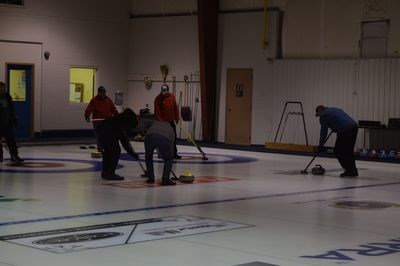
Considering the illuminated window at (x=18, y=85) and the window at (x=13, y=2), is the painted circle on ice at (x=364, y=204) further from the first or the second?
the window at (x=13, y=2)

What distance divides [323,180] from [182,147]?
876cm

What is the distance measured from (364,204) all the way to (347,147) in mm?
4212

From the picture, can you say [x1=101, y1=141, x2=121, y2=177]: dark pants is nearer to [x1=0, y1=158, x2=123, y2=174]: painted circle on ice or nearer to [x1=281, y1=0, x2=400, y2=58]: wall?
[x1=0, y1=158, x2=123, y2=174]: painted circle on ice

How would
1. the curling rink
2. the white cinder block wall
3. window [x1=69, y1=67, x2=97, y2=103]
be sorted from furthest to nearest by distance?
window [x1=69, y1=67, x2=97, y2=103] → the white cinder block wall → the curling rink

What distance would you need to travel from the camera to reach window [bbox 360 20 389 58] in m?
22.0

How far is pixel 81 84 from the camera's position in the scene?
1106 inches

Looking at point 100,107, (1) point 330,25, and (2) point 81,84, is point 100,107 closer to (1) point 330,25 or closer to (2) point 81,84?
(1) point 330,25

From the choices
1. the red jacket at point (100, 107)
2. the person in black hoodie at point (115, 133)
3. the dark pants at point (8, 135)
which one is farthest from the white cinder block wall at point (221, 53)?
the person in black hoodie at point (115, 133)

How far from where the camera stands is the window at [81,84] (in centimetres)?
2772

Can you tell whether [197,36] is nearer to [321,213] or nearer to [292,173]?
[292,173]

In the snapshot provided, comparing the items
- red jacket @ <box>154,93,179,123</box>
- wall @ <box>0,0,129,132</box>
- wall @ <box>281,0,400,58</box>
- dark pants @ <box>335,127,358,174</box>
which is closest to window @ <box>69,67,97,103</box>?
wall @ <box>0,0,129,132</box>

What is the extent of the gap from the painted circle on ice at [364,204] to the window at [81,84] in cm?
1680

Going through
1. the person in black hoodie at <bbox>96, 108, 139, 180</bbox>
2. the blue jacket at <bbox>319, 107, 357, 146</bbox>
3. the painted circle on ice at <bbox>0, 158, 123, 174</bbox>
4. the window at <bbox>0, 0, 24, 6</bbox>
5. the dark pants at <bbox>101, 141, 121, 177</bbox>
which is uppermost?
the window at <bbox>0, 0, 24, 6</bbox>

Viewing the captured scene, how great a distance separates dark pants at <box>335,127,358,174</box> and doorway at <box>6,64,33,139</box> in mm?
13068
